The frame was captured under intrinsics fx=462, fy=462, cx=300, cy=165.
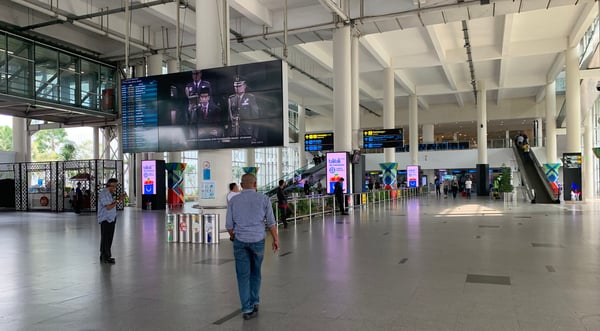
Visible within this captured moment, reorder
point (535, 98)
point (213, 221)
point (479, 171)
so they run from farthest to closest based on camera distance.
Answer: point (535, 98) → point (479, 171) → point (213, 221)

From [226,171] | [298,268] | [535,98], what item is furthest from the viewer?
[535,98]

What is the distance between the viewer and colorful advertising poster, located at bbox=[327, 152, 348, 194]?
68.4 ft

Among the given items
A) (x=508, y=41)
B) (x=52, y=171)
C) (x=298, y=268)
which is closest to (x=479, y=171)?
(x=508, y=41)

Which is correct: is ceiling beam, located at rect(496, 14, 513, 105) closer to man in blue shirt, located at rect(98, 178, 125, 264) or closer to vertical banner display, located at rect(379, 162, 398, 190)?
vertical banner display, located at rect(379, 162, 398, 190)

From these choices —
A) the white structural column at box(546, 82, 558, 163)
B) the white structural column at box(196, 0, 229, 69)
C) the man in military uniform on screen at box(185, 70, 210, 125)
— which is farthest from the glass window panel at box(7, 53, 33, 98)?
the white structural column at box(546, 82, 558, 163)

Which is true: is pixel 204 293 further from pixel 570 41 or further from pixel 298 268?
pixel 570 41

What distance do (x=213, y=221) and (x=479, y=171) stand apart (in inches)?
1329

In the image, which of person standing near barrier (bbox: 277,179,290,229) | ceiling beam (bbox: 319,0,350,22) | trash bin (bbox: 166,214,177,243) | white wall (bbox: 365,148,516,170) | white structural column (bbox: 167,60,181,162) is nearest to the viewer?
trash bin (bbox: 166,214,177,243)

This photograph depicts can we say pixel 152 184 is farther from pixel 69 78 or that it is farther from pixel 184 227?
pixel 184 227

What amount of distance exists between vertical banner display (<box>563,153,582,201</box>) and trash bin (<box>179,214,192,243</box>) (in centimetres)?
2382

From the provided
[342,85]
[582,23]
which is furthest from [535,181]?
[342,85]

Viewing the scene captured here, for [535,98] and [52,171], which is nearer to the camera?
[52,171]

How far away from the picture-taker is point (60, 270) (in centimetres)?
760

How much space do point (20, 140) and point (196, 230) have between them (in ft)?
86.9
